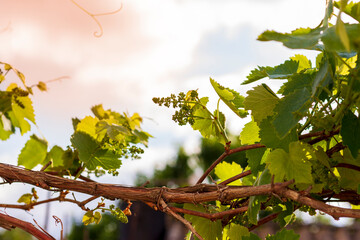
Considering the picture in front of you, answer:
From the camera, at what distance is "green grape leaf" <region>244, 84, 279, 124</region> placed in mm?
332

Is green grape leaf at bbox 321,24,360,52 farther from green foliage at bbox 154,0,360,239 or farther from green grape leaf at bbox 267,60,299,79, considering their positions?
green grape leaf at bbox 267,60,299,79

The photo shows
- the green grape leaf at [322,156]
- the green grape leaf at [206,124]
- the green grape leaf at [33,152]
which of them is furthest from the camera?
the green grape leaf at [33,152]

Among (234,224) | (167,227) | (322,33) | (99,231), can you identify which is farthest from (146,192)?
(99,231)

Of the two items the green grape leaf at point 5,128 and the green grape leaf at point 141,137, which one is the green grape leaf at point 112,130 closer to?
the green grape leaf at point 141,137

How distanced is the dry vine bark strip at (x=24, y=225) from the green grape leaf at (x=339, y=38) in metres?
0.28

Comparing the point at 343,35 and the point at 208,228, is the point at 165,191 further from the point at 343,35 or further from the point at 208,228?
the point at 343,35

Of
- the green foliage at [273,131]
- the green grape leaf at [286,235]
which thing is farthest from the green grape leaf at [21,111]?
the green grape leaf at [286,235]

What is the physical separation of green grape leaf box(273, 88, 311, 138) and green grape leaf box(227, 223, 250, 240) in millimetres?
117

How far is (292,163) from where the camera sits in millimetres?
289

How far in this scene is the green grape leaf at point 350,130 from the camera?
0.28 m

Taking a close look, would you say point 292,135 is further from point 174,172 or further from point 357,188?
point 174,172

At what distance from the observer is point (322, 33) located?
0.23 meters

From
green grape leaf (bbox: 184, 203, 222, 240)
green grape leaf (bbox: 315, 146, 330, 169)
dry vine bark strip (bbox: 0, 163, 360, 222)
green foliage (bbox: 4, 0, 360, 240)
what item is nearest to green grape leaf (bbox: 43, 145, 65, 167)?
green foliage (bbox: 4, 0, 360, 240)

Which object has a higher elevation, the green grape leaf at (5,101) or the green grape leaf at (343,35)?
the green grape leaf at (5,101)
